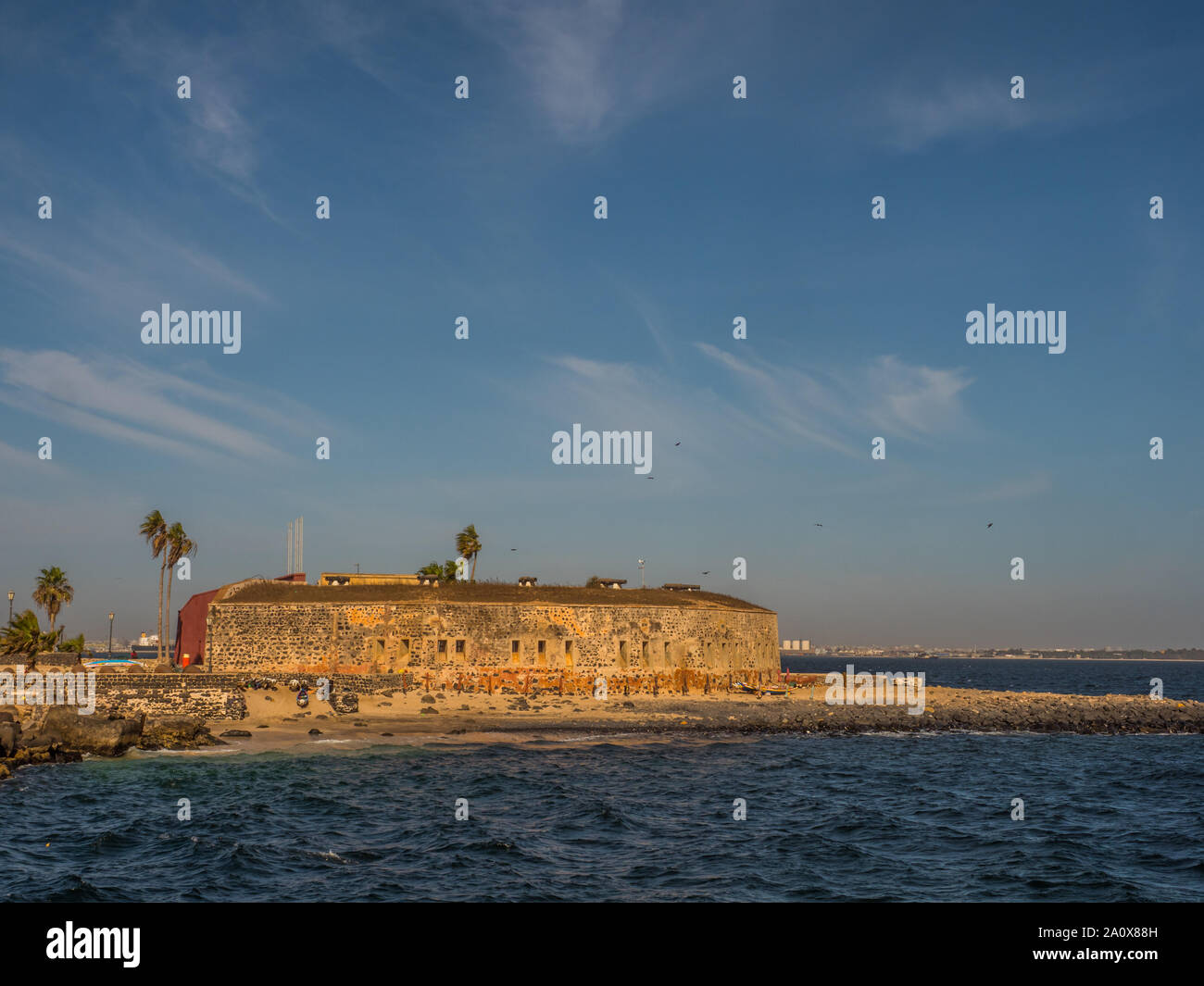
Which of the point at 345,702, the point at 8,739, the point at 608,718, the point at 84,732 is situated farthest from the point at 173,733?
the point at 608,718

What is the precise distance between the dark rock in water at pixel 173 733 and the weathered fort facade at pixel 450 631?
4363 mm

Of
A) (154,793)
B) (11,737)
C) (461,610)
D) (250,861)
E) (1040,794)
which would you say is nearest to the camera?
(250,861)

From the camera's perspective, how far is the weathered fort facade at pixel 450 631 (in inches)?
1753

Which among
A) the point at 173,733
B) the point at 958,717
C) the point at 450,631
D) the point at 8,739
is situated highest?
the point at 450,631

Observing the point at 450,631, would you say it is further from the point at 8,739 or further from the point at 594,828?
the point at 594,828

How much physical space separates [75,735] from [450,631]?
17.0m

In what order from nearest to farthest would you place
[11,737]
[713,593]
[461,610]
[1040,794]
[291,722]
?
[1040,794] < [11,737] < [291,722] < [461,610] < [713,593]

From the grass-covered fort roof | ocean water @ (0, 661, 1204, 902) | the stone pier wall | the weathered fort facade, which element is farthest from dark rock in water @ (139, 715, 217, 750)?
the grass-covered fort roof

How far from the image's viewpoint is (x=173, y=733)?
36.9 metres
